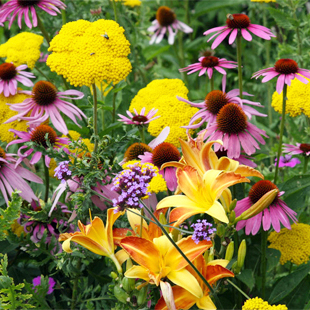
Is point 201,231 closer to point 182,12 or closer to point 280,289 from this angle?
point 280,289

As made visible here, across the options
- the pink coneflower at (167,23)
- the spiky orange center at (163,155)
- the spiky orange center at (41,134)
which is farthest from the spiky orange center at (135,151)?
the pink coneflower at (167,23)

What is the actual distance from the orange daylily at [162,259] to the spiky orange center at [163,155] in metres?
0.24

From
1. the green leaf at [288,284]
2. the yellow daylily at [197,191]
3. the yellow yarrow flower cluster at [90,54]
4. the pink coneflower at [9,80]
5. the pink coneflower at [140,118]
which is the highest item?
the yellow yarrow flower cluster at [90,54]

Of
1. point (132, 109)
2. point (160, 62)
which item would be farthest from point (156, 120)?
point (160, 62)

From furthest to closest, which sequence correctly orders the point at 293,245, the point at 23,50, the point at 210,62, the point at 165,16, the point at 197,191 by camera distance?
the point at 165,16 → the point at 23,50 → the point at 210,62 → the point at 293,245 → the point at 197,191

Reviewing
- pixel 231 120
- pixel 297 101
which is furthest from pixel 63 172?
pixel 297 101

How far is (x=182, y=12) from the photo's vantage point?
2291 millimetres

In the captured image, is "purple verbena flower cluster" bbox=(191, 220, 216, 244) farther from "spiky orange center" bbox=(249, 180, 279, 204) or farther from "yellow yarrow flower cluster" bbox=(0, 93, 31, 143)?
"yellow yarrow flower cluster" bbox=(0, 93, 31, 143)

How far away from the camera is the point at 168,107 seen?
1.02 m

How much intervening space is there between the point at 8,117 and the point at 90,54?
0.33m

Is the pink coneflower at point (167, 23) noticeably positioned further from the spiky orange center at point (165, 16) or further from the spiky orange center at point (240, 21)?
the spiky orange center at point (240, 21)

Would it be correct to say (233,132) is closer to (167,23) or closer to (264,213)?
(264,213)

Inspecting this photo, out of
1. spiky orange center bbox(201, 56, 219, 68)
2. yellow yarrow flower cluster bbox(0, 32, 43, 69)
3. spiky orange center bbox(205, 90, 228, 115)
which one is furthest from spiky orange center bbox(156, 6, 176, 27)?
spiky orange center bbox(205, 90, 228, 115)

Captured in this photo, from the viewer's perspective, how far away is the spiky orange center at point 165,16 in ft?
6.17
